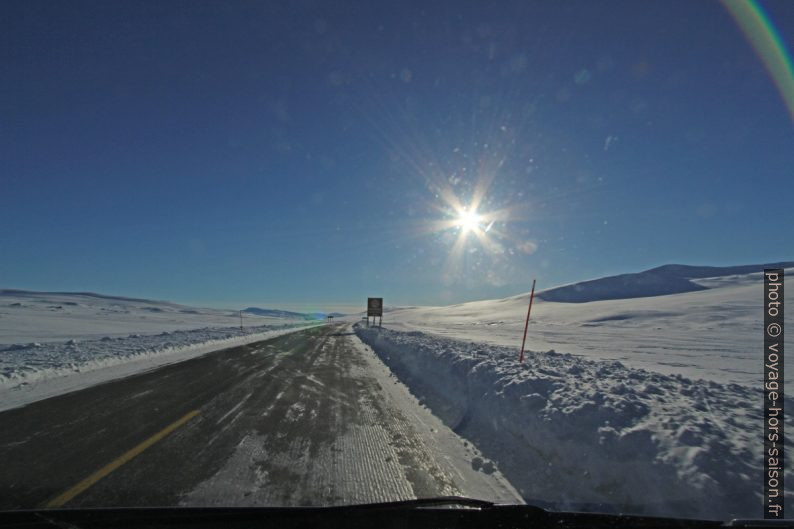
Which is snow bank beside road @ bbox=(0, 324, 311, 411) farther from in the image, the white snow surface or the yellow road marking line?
the white snow surface

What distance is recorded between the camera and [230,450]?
4578 millimetres

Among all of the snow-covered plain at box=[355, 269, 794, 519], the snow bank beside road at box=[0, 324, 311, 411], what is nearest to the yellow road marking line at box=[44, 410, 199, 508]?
the snow bank beside road at box=[0, 324, 311, 411]

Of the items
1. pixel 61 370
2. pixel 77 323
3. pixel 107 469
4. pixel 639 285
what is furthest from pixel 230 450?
pixel 639 285

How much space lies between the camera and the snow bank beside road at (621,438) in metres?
3.34

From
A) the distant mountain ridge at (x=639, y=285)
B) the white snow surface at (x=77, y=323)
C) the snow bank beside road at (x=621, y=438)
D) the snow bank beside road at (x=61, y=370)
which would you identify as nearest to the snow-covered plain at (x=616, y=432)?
the snow bank beside road at (x=621, y=438)

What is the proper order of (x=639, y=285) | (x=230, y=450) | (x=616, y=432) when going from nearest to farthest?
(x=616, y=432)
(x=230, y=450)
(x=639, y=285)

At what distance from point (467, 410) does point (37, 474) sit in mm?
6146

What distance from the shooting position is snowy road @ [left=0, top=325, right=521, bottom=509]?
3.53 metres

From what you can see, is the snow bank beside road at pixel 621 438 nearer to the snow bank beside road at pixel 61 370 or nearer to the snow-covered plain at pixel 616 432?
the snow-covered plain at pixel 616 432

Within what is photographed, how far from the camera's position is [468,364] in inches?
386

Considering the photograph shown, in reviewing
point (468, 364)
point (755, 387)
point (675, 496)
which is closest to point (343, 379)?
point (468, 364)

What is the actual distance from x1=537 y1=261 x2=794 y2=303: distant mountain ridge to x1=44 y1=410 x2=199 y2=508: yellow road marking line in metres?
95.6

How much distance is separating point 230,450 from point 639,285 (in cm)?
11082

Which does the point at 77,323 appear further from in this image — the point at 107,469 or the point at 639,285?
the point at 639,285
